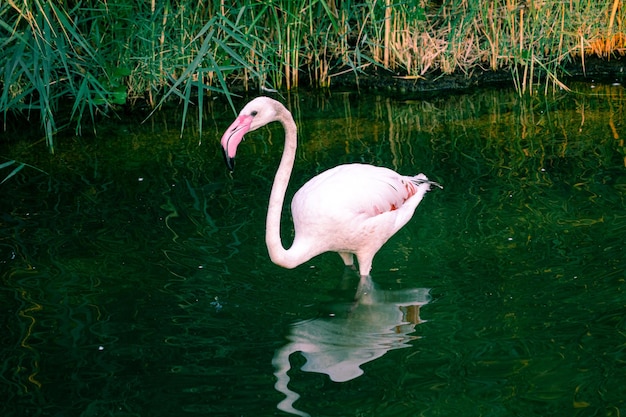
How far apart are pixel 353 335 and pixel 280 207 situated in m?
0.63

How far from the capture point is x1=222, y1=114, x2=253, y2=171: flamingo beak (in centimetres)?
410

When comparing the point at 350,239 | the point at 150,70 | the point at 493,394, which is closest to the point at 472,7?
the point at 150,70

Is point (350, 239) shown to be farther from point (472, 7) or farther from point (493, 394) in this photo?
point (472, 7)

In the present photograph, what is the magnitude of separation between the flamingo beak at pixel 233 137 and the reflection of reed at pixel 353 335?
769 mm

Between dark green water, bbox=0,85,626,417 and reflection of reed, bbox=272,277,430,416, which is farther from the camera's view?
reflection of reed, bbox=272,277,430,416

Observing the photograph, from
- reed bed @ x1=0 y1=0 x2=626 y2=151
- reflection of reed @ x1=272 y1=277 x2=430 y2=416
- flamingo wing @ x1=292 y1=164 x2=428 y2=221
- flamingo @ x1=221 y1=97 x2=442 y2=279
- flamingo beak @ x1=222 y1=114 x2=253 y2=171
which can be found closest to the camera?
reflection of reed @ x1=272 y1=277 x2=430 y2=416

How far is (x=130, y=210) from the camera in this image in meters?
5.68

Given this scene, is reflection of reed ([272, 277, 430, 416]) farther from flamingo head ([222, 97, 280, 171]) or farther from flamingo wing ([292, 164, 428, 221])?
flamingo head ([222, 97, 280, 171])

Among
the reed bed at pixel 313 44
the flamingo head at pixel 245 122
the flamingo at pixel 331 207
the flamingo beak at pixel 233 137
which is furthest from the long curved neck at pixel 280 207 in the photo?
the reed bed at pixel 313 44

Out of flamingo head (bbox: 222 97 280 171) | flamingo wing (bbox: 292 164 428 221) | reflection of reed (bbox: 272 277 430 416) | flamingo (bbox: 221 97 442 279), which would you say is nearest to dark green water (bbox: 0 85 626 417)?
reflection of reed (bbox: 272 277 430 416)

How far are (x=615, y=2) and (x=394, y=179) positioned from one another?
370cm

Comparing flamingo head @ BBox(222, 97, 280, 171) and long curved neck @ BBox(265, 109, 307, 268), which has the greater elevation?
flamingo head @ BBox(222, 97, 280, 171)

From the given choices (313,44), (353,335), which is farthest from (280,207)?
(313,44)

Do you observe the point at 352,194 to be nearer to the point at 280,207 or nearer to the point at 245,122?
the point at 280,207
